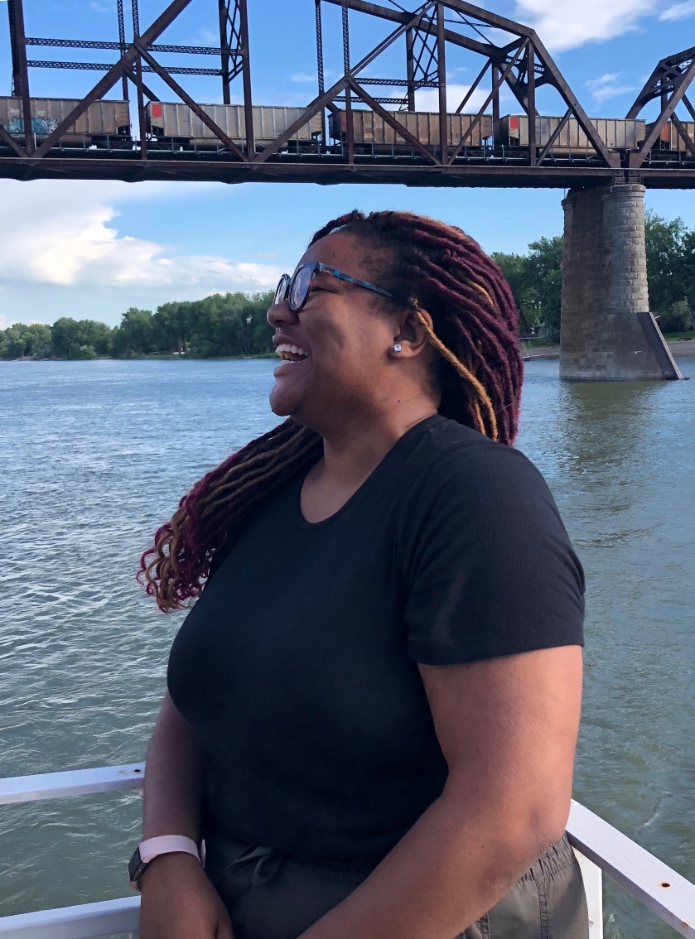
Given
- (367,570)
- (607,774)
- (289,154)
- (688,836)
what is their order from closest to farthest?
(367,570)
(688,836)
(607,774)
(289,154)

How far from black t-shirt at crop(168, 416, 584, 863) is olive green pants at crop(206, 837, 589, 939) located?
0.09ft

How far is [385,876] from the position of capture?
116 cm

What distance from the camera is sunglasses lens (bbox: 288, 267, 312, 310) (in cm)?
157

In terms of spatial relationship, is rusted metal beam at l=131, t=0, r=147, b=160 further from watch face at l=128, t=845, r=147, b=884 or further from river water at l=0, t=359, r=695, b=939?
watch face at l=128, t=845, r=147, b=884

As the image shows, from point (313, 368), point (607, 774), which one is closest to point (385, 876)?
point (313, 368)

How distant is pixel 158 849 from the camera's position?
1.48m

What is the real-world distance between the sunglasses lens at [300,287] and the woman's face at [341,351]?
1 cm

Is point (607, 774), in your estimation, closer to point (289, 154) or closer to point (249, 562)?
point (249, 562)

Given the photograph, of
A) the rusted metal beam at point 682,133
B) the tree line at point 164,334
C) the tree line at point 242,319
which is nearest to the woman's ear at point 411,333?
the tree line at point 242,319

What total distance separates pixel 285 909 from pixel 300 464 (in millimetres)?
779

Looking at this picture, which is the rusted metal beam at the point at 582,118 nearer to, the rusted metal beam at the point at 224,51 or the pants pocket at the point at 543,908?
the rusted metal beam at the point at 224,51

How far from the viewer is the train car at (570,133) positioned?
38156 millimetres

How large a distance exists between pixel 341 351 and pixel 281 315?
18cm

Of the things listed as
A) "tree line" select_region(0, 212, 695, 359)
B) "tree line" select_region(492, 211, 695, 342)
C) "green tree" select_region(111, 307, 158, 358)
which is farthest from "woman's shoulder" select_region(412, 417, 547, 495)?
"green tree" select_region(111, 307, 158, 358)
